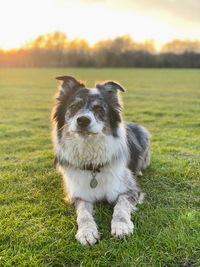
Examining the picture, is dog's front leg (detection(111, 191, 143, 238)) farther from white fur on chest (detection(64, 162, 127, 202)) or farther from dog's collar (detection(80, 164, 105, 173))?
dog's collar (detection(80, 164, 105, 173))

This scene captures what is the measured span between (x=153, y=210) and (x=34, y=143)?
14.6 ft

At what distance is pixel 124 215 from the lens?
323 cm

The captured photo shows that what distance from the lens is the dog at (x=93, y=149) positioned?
3.58 metres

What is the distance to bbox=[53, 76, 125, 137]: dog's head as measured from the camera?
3.48m

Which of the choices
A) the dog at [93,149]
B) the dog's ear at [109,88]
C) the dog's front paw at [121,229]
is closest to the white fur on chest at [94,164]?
the dog at [93,149]

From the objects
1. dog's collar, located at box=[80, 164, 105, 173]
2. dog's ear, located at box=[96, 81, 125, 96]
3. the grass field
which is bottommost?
the grass field

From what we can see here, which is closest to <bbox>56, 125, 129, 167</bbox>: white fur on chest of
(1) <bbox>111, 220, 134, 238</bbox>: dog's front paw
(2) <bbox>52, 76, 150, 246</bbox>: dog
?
(2) <bbox>52, 76, 150, 246</bbox>: dog

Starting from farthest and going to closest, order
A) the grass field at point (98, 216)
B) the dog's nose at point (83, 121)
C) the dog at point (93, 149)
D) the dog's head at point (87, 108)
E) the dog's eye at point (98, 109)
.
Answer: the dog's eye at point (98, 109)
the dog at point (93, 149)
the dog's head at point (87, 108)
the dog's nose at point (83, 121)
the grass field at point (98, 216)

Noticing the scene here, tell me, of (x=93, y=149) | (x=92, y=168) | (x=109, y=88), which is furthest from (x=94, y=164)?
(x=109, y=88)

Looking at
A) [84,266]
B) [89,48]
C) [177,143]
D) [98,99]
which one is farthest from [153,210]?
[89,48]

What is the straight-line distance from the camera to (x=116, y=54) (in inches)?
3049

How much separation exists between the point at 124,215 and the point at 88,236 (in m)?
0.56

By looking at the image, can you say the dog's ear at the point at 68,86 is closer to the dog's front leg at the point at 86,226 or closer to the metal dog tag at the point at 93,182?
the metal dog tag at the point at 93,182

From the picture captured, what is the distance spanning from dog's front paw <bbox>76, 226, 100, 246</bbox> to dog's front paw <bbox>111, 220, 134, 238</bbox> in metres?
0.21
